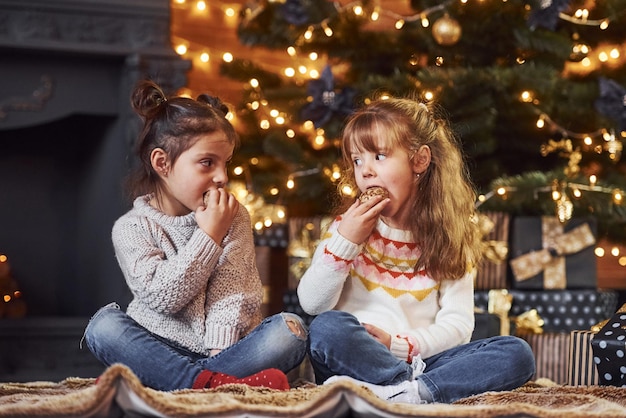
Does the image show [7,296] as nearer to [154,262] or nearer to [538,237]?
[154,262]

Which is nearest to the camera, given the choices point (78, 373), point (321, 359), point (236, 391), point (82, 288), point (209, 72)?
point (236, 391)

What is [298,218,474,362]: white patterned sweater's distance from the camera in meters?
1.49

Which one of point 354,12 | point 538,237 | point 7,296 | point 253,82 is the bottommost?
point 7,296

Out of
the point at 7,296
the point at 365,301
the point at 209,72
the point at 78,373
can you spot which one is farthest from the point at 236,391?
the point at 209,72

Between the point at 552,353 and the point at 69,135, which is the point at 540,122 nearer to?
the point at 552,353

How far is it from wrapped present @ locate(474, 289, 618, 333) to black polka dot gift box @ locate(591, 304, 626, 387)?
0.69 meters

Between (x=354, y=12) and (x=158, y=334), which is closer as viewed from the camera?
(x=158, y=334)

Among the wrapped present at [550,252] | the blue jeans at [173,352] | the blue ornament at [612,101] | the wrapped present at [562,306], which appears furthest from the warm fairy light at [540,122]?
the blue jeans at [173,352]

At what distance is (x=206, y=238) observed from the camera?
148 centimetres

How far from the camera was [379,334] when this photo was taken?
147cm

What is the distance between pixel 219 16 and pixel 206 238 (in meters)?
1.64

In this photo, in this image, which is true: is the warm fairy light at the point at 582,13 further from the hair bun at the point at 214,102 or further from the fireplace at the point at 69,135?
the hair bun at the point at 214,102

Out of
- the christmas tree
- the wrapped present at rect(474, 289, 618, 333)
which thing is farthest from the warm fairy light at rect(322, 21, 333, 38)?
the wrapped present at rect(474, 289, 618, 333)

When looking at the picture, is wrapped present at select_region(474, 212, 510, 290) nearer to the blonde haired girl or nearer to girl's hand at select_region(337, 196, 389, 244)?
the blonde haired girl
